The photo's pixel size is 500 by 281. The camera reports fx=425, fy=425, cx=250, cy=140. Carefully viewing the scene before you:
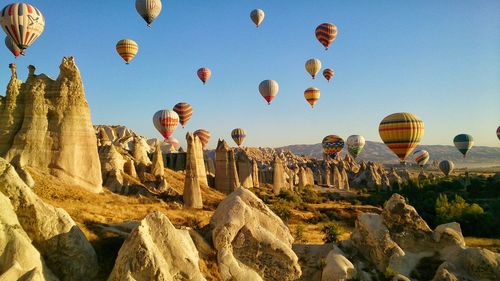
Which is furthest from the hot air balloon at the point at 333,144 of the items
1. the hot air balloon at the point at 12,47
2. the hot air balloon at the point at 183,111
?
the hot air balloon at the point at 12,47

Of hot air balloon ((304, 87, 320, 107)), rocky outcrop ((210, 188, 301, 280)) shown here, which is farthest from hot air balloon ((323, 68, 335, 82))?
rocky outcrop ((210, 188, 301, 280))

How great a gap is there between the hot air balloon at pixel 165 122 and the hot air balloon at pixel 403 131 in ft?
90.4

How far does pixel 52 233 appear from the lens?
39.0 ft

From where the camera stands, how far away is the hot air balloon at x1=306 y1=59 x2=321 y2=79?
70312 mm

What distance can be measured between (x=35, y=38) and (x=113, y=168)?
483 inches

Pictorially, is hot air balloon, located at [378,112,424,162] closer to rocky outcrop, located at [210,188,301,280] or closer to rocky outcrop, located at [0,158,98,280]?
rocky outcrop, located at [210,188,301,280]

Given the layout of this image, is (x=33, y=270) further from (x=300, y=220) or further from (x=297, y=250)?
(x=300, y=220)

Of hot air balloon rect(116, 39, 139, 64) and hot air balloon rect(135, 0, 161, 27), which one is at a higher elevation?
hot air balloon rect(135, 0, 161, 27)

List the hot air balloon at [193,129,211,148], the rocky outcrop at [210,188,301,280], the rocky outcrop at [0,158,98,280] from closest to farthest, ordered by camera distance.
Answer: the rocky outcrop at [0,158,98,280]
the rocky outcrop at [210,188,301,280]
the hot air balloon at [193,129,211,148]

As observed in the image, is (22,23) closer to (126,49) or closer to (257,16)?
(126,49)

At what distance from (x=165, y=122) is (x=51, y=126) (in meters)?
33.5

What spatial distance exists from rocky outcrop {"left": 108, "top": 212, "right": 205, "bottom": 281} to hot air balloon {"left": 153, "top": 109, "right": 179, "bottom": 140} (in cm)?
4394

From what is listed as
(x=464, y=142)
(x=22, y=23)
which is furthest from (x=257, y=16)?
(x=464, y=142)

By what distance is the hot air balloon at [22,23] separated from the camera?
105ft
